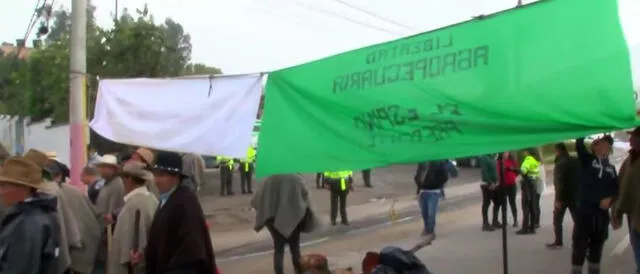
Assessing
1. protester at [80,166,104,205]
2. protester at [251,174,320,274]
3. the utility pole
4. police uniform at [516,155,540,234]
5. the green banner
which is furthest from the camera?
police uniform at [516,155,540,234]

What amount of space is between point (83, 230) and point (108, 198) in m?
0.84

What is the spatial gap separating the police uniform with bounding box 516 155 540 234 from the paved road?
0.24m

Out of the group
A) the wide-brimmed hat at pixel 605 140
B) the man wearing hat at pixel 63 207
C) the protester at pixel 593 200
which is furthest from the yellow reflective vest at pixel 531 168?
the man wearing hat at pixel 63 207

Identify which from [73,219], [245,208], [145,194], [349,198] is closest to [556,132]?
[145,194]

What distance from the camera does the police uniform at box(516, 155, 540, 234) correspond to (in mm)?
13094

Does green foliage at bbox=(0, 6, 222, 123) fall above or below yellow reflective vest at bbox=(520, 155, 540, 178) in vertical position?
above

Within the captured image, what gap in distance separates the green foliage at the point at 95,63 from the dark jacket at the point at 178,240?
1188cm

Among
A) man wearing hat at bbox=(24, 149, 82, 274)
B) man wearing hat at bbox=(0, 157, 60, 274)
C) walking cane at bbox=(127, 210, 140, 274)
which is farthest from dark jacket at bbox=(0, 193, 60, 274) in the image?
man wearing hat at bbox=(24, 149, 82, 274)

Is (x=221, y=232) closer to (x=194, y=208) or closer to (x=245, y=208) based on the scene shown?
(x=245, y=208)

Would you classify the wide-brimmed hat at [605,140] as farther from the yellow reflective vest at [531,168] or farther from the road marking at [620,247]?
the yellow reflective vest at [531,168]

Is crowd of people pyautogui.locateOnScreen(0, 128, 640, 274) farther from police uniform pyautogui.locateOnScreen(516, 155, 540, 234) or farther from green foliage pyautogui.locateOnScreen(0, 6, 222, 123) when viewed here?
green foliage pyautogui.locateOnScreen(0, 6, 222, 123)

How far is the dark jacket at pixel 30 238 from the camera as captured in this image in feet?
15.2

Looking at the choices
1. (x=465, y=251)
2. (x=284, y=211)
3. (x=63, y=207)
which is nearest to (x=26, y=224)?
(x=63, y=207)

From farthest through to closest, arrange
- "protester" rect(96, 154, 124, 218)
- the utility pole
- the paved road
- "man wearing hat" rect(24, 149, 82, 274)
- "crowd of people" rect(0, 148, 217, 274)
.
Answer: the paved road → the utility pole → "protester" rect(96, 154, 124, 218) → "man wearing hat" rect(24, 149, 82, 274) → "crowd of people" rect(0, 148, 217, 274)
